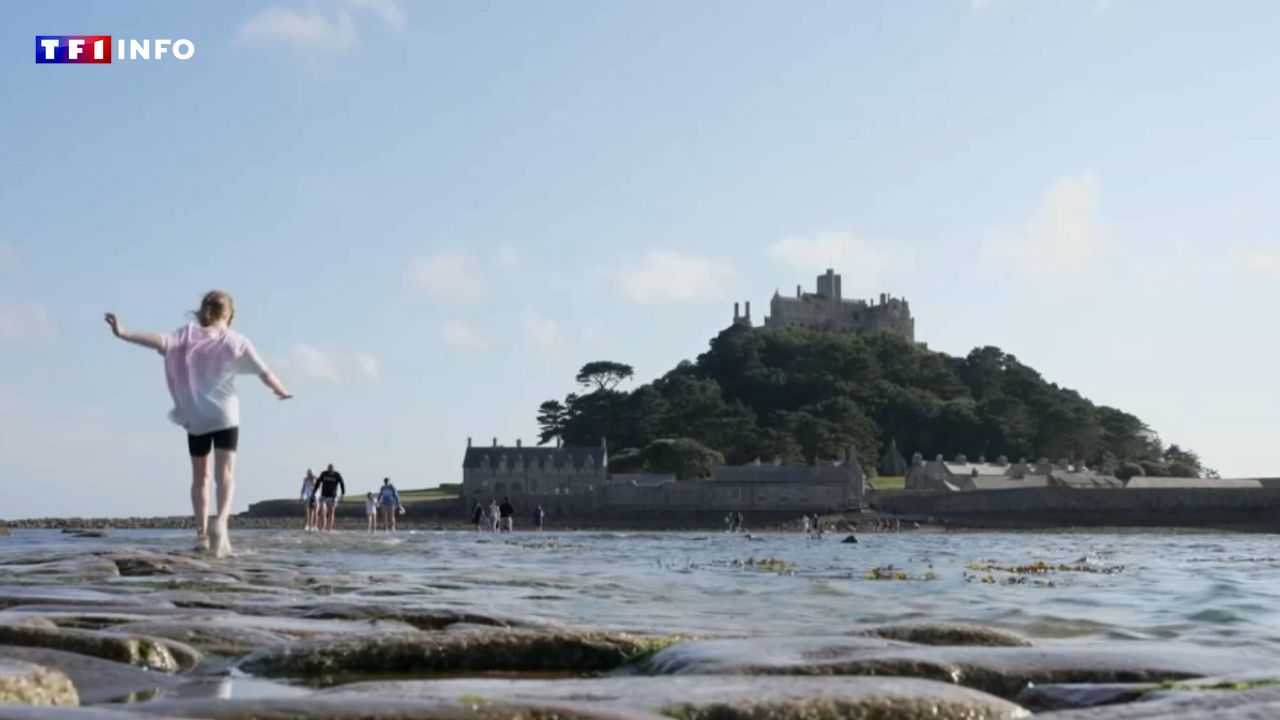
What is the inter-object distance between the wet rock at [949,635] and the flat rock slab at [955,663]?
60 centimetres

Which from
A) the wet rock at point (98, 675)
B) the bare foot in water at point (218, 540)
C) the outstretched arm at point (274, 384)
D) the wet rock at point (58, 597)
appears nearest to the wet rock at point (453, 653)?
the wet rock at point (98, 675)

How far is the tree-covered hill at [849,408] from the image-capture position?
131750mm

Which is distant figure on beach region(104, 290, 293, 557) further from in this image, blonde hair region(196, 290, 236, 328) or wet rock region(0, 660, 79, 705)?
wet rock region(0, 660, 79, 705)

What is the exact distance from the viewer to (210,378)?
8266mm

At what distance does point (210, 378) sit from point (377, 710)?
5.82 meters

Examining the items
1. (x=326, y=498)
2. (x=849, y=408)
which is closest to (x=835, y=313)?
(x=849, y=408)

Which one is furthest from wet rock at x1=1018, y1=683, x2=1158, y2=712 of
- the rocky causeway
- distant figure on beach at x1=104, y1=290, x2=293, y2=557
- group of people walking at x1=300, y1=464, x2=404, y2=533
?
group of people walking at x1=300, y1=464, x2=404, y2=533

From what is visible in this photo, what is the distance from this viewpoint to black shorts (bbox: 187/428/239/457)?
27.4ft

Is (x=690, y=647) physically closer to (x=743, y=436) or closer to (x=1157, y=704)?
(x=1157, y=704)

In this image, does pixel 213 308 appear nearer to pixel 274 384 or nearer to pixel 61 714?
pixel 274 384

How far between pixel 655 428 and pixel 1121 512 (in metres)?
47.4

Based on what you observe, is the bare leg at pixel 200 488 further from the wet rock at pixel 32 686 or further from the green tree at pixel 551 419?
the green tree at pixel 551 419

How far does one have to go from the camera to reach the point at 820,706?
3201 mm

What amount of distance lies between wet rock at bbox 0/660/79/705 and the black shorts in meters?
5.04
